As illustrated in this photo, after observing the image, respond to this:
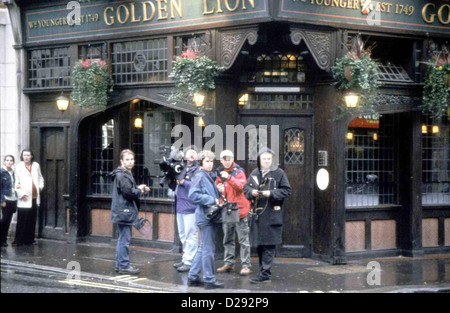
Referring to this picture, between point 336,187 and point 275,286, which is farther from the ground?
point 336,187

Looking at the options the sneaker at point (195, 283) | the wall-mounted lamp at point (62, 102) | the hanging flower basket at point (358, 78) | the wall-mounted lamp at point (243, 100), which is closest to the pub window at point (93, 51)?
the wall-mounted lamp at point (62, 102)

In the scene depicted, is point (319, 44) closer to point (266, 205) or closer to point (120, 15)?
point (266, 205)

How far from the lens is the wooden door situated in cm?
1520

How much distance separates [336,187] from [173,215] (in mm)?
3321

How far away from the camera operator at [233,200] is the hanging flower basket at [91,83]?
3.69 m

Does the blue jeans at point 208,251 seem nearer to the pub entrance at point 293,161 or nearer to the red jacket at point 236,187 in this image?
the red jacket at point 236,187

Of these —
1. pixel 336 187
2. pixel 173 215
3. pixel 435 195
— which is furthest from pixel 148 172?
pixel 435 195

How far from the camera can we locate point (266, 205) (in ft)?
34.6

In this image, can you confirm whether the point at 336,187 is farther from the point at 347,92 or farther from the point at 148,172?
the point at 148,172

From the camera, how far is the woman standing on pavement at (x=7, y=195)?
1380 cm

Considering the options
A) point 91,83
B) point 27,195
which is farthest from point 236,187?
point 27,195

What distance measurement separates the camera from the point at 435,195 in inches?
550

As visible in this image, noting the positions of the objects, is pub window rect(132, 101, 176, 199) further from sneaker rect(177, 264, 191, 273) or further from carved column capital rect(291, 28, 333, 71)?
Answer: carved column capital rect(291, 28, 333, 71)

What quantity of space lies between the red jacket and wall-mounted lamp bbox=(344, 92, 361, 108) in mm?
2537
